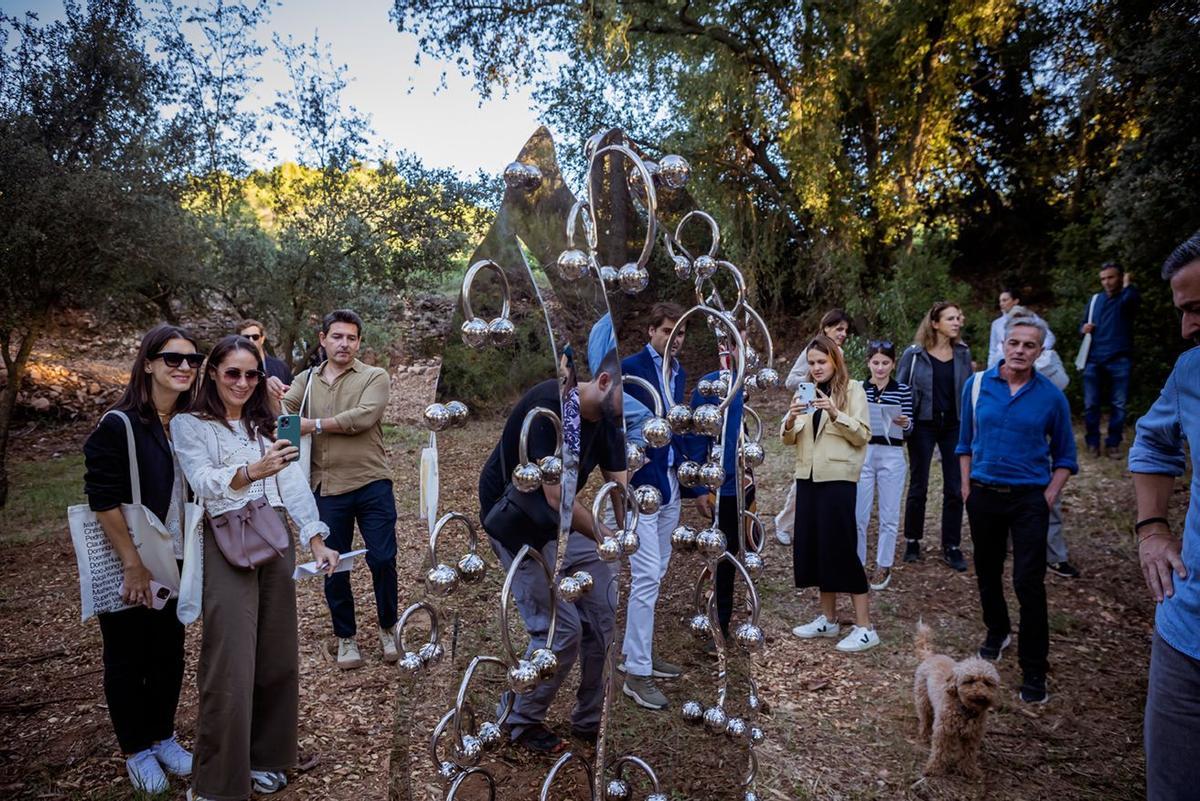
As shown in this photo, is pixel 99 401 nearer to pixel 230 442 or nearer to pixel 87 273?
pixel 87 273

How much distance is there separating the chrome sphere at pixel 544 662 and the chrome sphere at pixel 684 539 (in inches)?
15.0

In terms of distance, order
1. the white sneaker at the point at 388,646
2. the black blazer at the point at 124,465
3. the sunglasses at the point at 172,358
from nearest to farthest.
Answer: the black blazer at the point at 124,465 → the sunglasses at the point at 172,358 → the white sneaker at the point at 388,646

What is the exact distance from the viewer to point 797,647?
4328 mm

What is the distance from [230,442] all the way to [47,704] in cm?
251

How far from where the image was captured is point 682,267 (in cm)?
162

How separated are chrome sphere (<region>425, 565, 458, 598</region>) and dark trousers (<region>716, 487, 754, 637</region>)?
0.63 meters

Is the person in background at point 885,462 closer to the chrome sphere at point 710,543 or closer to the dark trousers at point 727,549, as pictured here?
the dark trousers at point 727,549

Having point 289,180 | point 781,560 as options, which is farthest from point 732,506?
point 289,180

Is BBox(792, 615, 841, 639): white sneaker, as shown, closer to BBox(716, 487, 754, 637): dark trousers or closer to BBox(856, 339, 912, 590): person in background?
BBox(856, 339, 912, 590): person in background

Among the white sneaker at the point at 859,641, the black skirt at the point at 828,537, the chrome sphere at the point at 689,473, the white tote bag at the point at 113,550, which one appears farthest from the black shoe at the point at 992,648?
the white tote bag at the point at 113,550

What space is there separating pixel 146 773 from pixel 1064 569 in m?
6.13

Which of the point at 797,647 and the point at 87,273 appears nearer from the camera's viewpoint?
the point at 797,647

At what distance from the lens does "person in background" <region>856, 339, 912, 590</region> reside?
4.98 m

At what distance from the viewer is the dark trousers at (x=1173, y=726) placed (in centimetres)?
160
